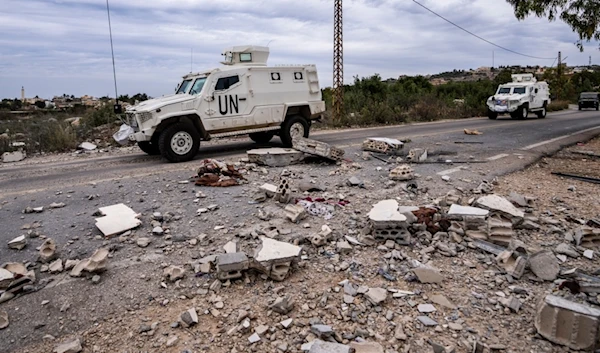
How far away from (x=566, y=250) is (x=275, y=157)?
16.5 ft

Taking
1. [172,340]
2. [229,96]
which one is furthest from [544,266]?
[229,96]

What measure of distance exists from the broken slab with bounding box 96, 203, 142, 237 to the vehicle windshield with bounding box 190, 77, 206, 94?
4.68 m

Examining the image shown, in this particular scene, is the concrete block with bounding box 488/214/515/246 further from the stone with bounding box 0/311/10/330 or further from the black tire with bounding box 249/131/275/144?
the black tire with bounding box 249/131/275/144

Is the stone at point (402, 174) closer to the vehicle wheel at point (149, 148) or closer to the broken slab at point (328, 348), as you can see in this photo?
the broken slab at point (328, 348)

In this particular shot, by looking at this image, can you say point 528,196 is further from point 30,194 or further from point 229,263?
point 30,194

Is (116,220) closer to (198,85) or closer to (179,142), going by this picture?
(179,142)

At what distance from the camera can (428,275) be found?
12.7 ft

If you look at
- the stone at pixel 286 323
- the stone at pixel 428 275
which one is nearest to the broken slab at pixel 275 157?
the stone at pixel 428 275

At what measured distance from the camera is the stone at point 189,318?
3.20m

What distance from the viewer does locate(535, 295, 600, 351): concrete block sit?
2.92m

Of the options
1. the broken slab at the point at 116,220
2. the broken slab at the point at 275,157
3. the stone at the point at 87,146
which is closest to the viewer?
the broken slab at the point at 116,220

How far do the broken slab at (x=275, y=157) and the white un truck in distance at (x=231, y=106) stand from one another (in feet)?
5.81

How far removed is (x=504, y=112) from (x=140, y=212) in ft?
67.6

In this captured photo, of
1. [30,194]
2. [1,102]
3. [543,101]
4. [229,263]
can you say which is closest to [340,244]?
[229,263]
